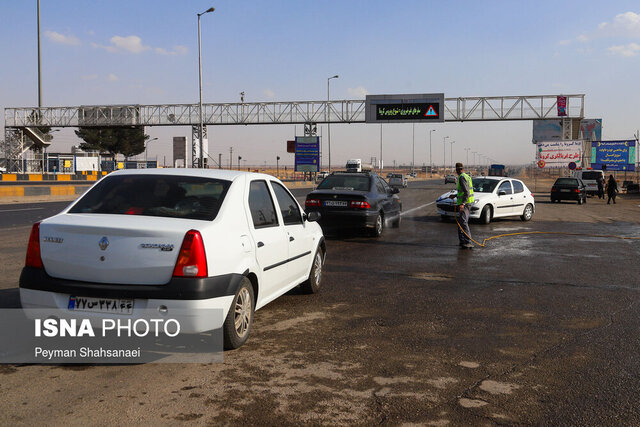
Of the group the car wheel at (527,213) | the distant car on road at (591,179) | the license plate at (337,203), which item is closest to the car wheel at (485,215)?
the car wheel at (527,213)

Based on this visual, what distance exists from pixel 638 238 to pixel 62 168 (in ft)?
216

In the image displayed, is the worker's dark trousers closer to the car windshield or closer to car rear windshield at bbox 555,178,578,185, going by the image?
the car windshield

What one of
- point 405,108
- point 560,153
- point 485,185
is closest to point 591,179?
point 560,153

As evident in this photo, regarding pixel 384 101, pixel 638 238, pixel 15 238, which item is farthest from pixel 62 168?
pixel 638 238

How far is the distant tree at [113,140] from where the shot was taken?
93375 mm

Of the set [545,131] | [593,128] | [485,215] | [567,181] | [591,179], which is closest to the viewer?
[485,215]

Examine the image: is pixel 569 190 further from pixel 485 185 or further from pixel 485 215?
pixel 485 215

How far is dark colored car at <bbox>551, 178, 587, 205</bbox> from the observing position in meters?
34.3

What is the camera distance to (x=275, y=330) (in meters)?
5.75

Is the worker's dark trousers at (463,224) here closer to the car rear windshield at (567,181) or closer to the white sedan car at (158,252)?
the white sedan car at (158,252)

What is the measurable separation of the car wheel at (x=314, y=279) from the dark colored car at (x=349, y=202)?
234 inches

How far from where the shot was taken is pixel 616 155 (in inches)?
2235

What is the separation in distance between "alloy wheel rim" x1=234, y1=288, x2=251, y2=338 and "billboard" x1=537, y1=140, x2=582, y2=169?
50887mm

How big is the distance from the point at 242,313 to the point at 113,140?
9631 cm
